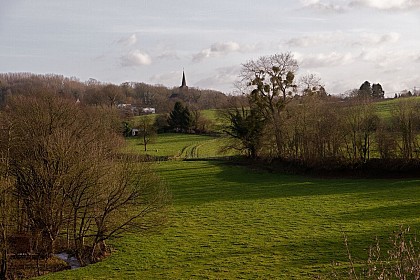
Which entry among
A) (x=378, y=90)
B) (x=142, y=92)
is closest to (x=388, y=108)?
(x=378, y=90)

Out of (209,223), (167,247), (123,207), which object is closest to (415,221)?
(209,223)

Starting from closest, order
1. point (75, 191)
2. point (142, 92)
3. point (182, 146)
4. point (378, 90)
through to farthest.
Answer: point (75, 191) < point (182, 146) < point (378, 90) < point (142, 92)

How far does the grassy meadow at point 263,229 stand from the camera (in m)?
20.0

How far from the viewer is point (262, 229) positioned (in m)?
26.8

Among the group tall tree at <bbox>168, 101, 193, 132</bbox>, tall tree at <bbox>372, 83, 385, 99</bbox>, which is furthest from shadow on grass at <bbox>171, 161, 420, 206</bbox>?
tall tree at <bbox>372, 83, 385, 99</bbox>

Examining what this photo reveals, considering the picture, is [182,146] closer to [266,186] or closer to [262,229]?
[266,186]

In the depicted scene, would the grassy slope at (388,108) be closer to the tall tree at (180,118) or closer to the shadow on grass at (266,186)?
the shadow on grass at (266,186)

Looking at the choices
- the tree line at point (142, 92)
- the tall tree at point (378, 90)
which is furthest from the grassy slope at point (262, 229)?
the tall tree at point (378, 90)

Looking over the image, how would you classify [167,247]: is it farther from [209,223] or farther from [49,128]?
[49,128]

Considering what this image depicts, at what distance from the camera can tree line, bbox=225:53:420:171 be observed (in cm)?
4697

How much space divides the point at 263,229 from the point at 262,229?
62 millimetres

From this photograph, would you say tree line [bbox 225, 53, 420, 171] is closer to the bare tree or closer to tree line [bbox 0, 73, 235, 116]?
the bare tree

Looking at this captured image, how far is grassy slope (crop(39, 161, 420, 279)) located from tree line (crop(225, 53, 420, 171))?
509 centimetres

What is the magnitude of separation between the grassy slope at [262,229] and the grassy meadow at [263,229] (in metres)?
0.05
